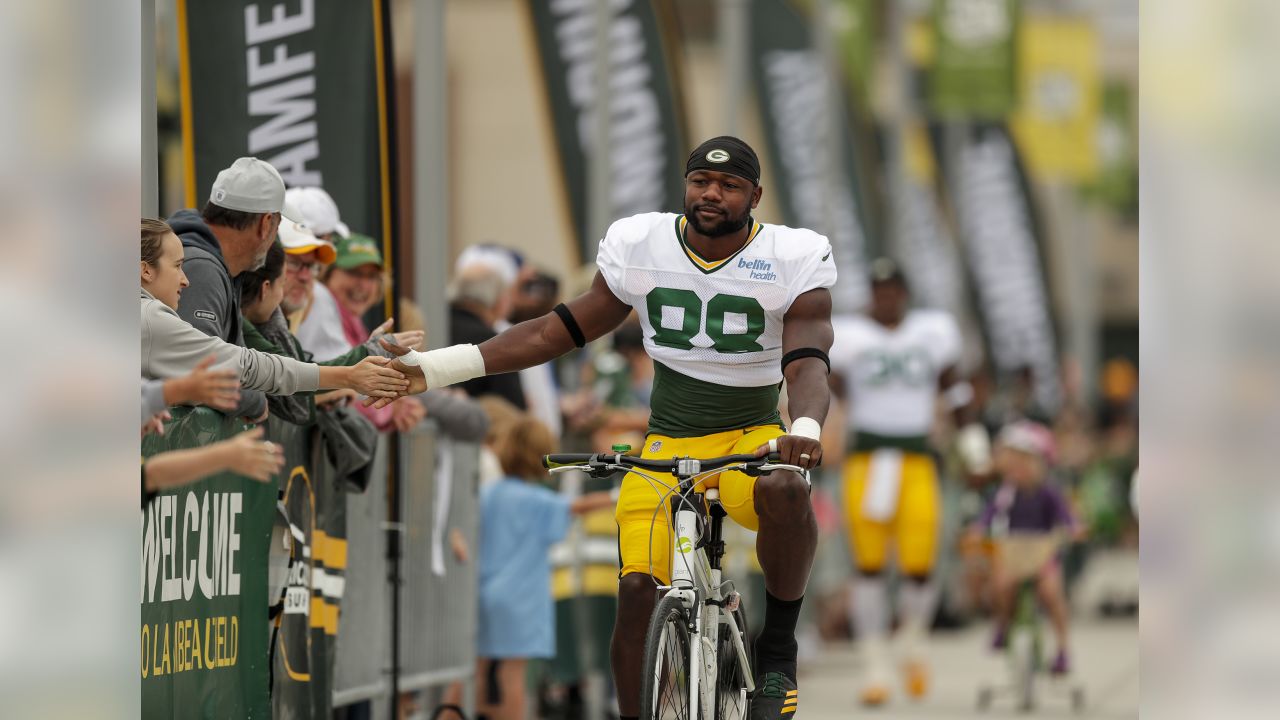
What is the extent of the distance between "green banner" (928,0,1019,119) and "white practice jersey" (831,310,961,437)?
409 inches

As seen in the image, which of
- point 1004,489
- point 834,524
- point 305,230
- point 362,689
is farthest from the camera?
point 834,524

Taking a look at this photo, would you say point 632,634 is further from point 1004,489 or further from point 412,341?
point 1004,489

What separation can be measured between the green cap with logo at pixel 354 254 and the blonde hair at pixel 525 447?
1747 millimetres

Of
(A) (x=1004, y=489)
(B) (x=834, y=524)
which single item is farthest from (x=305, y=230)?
(B) (x=834, y=524)

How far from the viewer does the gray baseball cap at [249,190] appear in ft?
23.9

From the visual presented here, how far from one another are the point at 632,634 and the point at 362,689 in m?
2.10

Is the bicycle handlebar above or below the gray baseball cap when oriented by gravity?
below

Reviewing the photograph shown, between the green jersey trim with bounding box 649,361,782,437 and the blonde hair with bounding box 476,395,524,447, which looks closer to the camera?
the green jersey trim with bounding box 649,361,782,437

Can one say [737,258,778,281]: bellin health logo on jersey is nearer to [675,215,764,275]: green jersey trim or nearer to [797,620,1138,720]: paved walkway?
[675,215,764,275]: green jersey trim

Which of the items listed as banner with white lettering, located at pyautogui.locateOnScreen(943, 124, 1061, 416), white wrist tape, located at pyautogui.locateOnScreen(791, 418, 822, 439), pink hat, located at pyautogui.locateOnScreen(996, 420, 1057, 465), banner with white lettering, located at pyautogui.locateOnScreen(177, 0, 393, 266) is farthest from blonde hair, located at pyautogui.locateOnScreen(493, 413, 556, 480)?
banner with white lettering, located at pyautogui.locateOnScreen(943, 124, 1061, 416)

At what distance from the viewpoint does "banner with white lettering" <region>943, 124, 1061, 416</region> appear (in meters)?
31.5

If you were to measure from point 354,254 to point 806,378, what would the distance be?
2498 millimetres

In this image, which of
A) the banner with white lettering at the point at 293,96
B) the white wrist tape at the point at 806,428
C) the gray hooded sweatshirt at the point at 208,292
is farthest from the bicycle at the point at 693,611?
the banner with white lettering at the point at 293,96

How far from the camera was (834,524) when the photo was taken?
1733 cm
